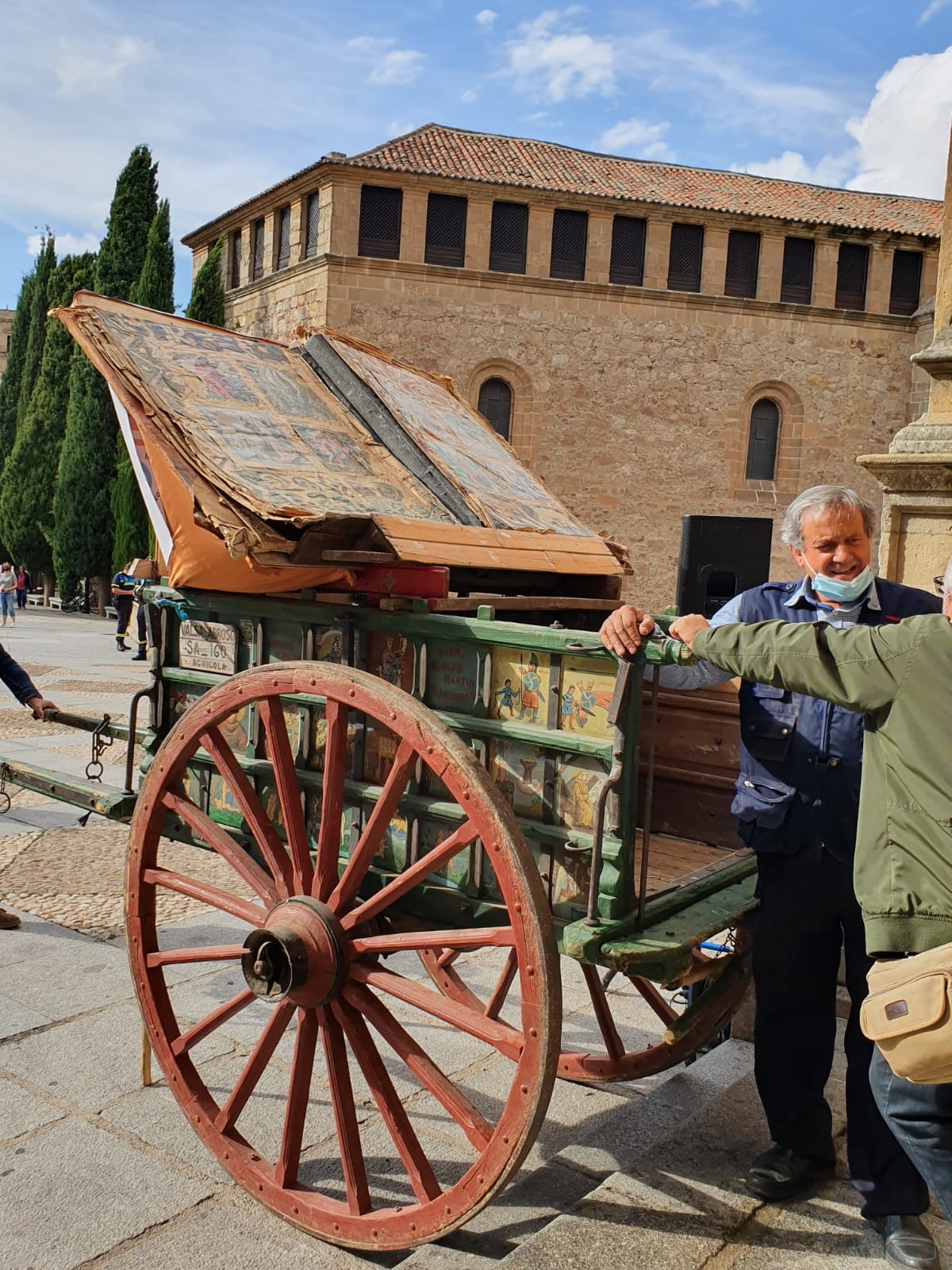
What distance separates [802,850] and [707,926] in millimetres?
285

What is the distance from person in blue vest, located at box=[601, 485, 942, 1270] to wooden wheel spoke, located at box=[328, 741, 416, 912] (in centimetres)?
70

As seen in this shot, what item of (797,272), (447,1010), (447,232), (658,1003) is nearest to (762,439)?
(797,272)

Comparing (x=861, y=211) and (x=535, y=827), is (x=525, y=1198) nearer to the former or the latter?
(x=535, y=827)

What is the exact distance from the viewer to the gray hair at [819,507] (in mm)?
2430

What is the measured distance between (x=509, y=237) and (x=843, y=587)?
965 inches

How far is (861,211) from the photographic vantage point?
90.0 feet

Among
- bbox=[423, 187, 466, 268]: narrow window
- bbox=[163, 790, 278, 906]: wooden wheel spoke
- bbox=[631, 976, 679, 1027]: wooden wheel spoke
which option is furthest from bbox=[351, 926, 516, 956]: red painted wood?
bbox=[423, 187, 466, 268]: narrow window

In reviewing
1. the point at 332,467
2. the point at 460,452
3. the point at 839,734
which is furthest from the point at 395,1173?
the point at 460,452

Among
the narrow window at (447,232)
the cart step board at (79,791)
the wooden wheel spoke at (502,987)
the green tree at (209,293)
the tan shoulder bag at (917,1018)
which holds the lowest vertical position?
the wooden wheel spoke at (502,987)

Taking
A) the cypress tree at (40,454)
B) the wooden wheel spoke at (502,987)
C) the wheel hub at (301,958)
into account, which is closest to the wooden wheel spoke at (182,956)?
A: the wheel hub at (301,958)

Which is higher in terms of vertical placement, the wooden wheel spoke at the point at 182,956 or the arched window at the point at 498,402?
the arched window at the point at 498,402

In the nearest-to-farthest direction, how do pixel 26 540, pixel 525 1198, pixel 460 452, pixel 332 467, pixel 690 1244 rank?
pixel 690 1244
pixel 525 1198
pixel 332 467
pixel 460 452
pixel 26 540

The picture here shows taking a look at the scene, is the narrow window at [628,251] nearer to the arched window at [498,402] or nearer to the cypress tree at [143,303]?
the arched window at [498,402]

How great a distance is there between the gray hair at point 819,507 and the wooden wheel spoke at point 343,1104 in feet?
5.12
